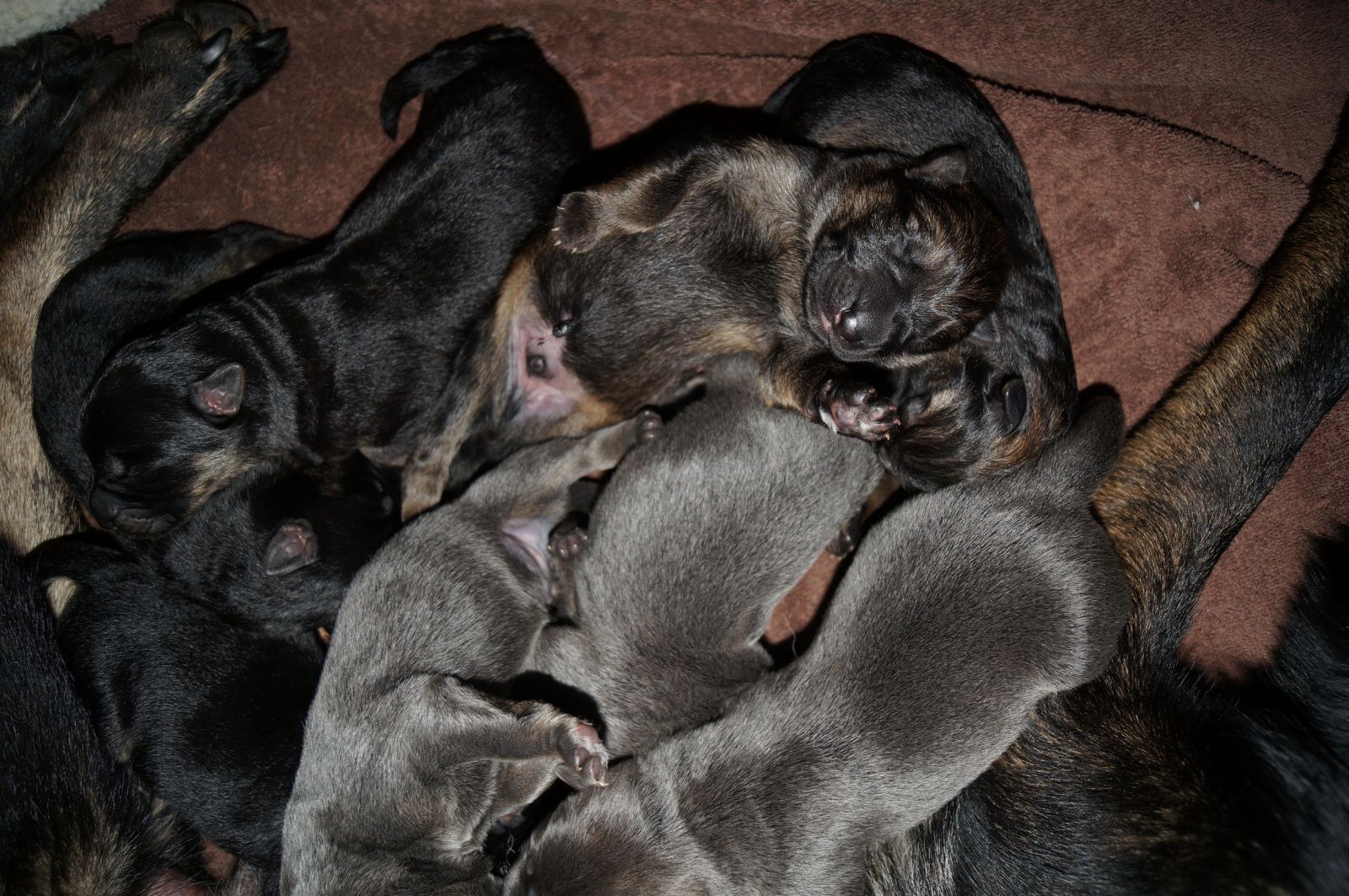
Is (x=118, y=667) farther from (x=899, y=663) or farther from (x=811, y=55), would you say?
(x=811, y=55)

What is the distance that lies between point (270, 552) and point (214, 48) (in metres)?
1.93

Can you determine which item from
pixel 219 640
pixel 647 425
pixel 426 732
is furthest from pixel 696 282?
pixel 219 640

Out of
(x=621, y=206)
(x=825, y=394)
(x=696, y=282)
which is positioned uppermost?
(x=621, y=206)

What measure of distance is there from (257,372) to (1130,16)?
3435 millimetres

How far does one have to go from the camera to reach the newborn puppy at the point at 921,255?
316cm

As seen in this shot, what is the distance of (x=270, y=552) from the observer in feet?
11.5

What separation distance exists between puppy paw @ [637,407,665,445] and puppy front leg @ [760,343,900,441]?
0.39 m

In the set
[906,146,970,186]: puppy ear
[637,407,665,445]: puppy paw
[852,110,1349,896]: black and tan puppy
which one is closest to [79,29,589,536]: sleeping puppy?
[637,407,665,445]: puppy paw

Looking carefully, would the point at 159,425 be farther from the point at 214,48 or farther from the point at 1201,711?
the point at 1201,711

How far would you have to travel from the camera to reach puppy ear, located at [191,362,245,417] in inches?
132

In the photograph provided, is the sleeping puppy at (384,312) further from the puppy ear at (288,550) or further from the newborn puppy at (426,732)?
the newborn puppy at (426,732)

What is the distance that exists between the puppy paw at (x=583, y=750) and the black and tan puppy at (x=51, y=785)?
1628mm

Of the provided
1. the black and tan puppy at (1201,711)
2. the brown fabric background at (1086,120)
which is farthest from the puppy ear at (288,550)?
the black and tan puppy at (1201,711)

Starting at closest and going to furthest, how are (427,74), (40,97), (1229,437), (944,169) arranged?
(944,169) → (1229,437) → (427,74) → (40,97)
